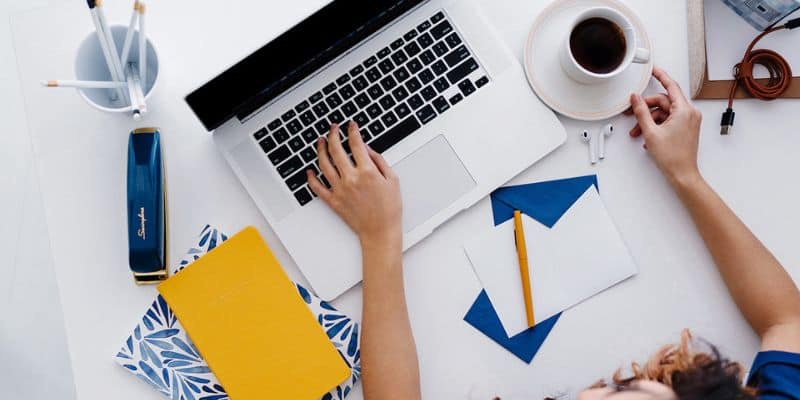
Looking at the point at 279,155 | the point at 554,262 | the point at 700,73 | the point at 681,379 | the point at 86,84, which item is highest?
the point at 86,84

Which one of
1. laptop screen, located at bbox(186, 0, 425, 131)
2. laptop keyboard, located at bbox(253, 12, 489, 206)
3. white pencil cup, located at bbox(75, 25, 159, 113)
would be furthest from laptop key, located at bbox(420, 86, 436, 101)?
white pencil cup, located at bbox(75, 25, 159, 113)

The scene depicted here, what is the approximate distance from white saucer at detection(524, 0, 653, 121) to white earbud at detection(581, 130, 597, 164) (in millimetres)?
21

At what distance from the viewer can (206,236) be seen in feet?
2.56

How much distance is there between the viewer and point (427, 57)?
0.78 m

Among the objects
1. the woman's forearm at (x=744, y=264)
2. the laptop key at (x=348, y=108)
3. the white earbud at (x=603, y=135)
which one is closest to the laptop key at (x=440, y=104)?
the laptop key at (x=348, y=108)

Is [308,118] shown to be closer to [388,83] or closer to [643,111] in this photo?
[388,83]

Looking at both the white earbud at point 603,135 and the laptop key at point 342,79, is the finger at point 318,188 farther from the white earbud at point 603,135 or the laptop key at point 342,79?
the white earbud at point 603,135

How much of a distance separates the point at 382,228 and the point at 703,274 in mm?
439

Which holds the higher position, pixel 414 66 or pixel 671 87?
pixel 414 66

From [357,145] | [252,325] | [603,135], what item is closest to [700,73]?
[603,135]

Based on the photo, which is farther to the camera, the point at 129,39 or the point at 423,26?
the point at 423,26

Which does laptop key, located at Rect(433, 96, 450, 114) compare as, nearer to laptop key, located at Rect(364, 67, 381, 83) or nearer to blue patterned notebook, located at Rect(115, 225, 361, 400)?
laptop key, located at Rect(364, 67, 381, 83)

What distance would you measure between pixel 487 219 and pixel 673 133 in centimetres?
27

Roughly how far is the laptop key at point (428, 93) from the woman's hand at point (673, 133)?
0.88 feet
